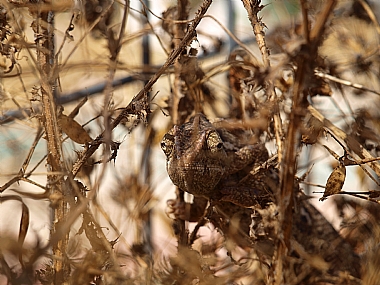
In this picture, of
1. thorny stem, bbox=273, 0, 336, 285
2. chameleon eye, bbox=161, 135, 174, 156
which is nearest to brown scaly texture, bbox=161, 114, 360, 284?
chameleon eye, bbox=161, 135, 174, 156

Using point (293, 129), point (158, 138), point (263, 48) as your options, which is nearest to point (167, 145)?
point (263, 48)

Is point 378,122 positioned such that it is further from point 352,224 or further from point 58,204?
point 58,204

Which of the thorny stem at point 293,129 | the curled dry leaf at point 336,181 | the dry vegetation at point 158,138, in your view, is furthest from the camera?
→ the curled dry leaf at point 336,181

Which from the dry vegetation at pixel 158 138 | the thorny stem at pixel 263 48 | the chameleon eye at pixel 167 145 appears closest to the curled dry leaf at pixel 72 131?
the dry vegetation at pixel 158 138

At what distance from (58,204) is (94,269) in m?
0.13

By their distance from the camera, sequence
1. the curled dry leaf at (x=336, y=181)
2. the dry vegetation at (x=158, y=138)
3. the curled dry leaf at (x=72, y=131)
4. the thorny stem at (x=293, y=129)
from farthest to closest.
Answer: the curled dry leaf at (x=72, y=131)
the curled dry leaf at (x=336, y=181)
the dry vegetation at (x=158, y=138)
the thorny stem at (x=293, y=129)

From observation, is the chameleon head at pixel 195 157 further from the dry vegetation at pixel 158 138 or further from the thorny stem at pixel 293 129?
the thorny stem at pixel 293 129

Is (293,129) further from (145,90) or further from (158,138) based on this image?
(158,138)

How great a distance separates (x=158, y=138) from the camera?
1.50m

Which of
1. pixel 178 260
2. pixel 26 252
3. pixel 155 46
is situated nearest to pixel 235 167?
pixel 178 260

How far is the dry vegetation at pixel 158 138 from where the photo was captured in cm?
64

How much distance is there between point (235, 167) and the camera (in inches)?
41.6

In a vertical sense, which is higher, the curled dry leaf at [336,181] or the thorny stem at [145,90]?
the thorny stem at [145,90]

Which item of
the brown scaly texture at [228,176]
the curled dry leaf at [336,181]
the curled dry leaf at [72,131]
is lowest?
the curled dry leaf at [336,181]
